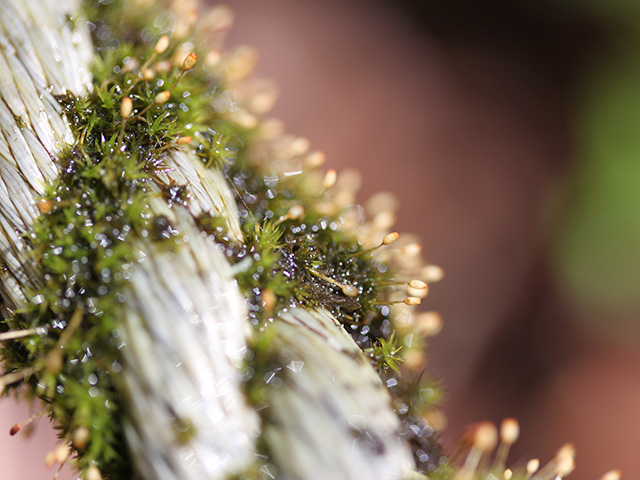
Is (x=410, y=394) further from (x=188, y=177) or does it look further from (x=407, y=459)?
(x=188, y=177)

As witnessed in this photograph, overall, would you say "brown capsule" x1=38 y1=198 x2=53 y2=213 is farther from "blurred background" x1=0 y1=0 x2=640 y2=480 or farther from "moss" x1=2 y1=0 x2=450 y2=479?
"blurred background" x1=0 y1=0 x2=640 y2=480

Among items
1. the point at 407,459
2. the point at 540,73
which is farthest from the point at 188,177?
the point at 540,73

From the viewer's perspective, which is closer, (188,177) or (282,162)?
(188,177)

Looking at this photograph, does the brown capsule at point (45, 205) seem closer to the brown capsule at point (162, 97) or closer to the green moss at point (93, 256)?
the green moss at point (93, 256)

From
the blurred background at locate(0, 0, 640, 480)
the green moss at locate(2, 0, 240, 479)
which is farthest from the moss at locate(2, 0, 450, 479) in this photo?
the blurred background at locate(0, 0, 640, 480)

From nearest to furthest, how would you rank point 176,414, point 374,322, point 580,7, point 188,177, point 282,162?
point 176,414 → point 188,177 → point 374,322 → point 282,162 → point 580,7

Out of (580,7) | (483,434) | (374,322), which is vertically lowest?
(483,434)

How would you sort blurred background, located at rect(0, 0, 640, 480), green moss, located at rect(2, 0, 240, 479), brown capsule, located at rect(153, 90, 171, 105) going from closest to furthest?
green moss, located at rect(2, 0, 240, 479)
brown capsule, located at rect(153, 90, 171, 105)
blurred background, located at rect(0, 0, 640, 480)

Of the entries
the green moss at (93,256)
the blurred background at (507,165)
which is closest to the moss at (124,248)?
the green moss at (93,256)

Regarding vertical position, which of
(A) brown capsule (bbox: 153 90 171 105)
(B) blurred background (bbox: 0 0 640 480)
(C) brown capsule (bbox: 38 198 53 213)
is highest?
(A) brown capsule (bbox: 153 90 171 105)
